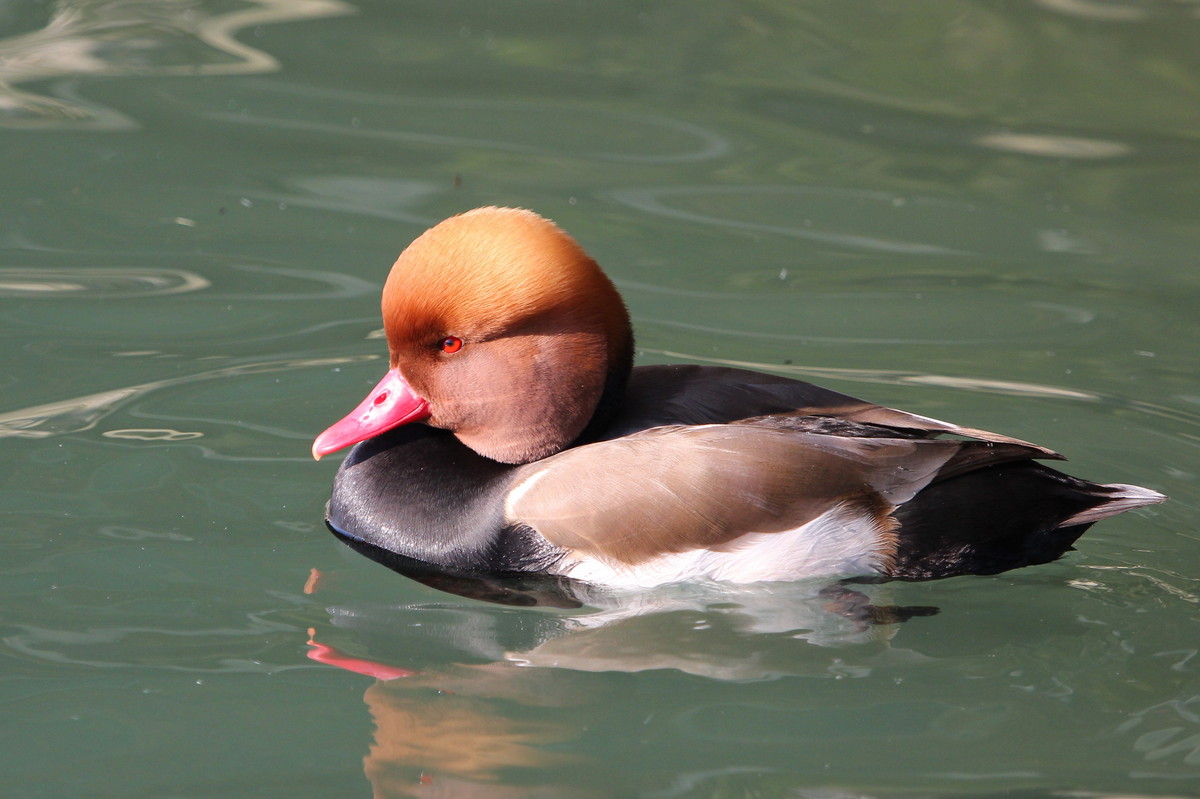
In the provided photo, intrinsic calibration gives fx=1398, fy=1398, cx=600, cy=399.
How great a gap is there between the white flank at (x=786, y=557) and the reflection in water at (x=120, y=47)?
4.49m

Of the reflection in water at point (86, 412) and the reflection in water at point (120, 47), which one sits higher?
the reflection in water at point (120, 47)

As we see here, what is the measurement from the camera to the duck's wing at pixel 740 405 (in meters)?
3.79

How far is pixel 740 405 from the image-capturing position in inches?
152

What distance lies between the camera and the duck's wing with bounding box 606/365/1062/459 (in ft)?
12.5

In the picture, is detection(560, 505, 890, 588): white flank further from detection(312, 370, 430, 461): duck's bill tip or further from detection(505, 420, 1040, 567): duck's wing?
detection(312, 370, 430, 461): duck's bill tip

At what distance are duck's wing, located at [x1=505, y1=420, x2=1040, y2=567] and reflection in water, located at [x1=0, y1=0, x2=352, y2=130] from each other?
14.2 feet

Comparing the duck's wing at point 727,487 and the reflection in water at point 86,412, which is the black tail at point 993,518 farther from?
the reflection in water at point 86,412

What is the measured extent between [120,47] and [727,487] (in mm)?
5323

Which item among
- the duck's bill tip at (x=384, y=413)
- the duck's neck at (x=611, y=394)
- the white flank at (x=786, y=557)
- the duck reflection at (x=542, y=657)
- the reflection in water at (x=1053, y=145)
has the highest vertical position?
the reflection in water at (x=1053, y=145)

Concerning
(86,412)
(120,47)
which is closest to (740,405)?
(86,412)

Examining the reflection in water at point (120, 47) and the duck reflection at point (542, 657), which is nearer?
the duck reflection at point (542, 657)

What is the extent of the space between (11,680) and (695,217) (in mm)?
3892

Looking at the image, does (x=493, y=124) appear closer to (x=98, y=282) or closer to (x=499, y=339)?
(x=98, y=282)

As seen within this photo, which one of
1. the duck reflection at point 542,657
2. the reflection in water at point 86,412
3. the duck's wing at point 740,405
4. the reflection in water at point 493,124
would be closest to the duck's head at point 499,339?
the duck's wing at point 740,405
